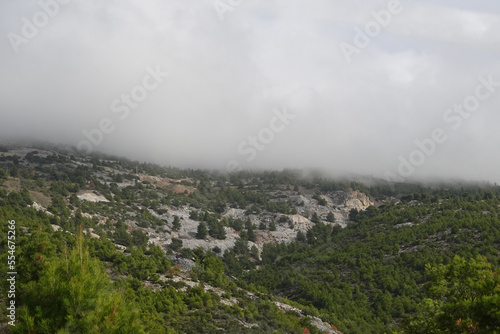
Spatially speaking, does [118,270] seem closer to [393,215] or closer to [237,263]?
[237,263]

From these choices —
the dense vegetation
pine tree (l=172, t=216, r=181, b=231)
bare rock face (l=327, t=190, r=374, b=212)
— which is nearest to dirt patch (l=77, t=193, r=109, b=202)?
pine tree (l=172, t=216, r=181, b=231)

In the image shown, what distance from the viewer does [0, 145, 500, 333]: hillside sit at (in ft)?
68.6

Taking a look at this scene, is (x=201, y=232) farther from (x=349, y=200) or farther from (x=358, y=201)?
(x=358, y=201)

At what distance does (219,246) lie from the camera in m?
110

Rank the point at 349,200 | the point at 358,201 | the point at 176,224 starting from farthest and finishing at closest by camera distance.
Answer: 1. the point at 358,201
2. the point at 349,200
3. the point at 176,224

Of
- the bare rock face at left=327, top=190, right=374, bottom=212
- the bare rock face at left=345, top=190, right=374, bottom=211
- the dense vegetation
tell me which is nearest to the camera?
the dense vegetation

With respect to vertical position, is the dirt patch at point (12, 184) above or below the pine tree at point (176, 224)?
above

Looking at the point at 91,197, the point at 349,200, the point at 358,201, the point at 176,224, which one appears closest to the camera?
the point at 91,197

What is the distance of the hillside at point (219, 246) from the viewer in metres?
20.9

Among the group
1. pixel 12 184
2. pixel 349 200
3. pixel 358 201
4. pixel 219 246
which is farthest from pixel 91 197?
pixel 358 201

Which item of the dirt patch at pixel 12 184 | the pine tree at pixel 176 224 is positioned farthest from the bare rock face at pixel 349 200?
the dirt patch at pixel 12 184

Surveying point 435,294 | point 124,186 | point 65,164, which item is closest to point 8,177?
point 65,164

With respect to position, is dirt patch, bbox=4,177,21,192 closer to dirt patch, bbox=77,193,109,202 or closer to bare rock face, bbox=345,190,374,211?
dirt patch, bbox=77,193,109,202

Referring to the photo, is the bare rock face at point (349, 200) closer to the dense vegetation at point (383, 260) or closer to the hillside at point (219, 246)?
the hillside at point (219, 246)
